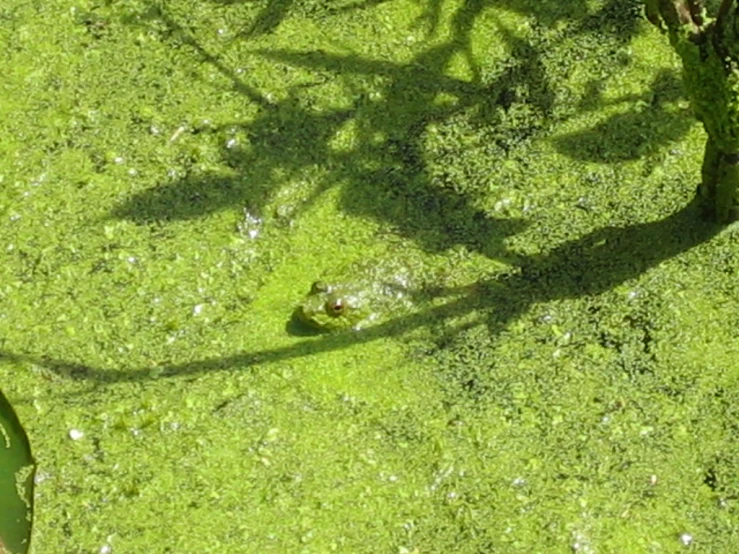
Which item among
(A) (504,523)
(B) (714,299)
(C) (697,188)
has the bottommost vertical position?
(A) (504,523)

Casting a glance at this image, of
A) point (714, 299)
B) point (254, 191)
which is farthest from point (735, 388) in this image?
point (254, 191)

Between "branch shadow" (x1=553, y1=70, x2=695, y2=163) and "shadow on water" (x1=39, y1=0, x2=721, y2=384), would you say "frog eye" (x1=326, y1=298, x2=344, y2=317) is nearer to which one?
"shadow on water" (x1=39, y1=0, x2=721, y2=384)

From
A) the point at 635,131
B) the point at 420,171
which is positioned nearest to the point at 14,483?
the point at 420,171

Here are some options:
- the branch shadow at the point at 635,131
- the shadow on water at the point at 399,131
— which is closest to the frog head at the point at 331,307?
the shadow on water at the point at 399,131

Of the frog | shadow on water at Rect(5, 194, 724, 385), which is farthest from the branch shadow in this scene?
the frog

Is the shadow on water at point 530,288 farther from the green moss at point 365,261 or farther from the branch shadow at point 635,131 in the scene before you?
the branch shadow at point 635,131

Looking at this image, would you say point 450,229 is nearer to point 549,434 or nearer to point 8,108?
point 549,434
